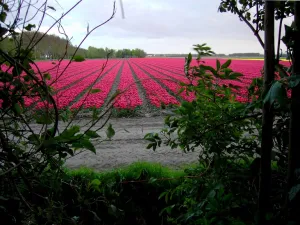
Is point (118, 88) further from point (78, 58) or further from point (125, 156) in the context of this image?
point (125, 156)

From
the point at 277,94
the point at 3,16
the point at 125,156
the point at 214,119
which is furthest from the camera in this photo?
the point at 125,156

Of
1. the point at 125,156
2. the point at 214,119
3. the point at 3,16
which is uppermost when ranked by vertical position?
the point at 3,16

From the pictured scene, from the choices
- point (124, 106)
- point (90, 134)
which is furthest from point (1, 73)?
point (124, 106)

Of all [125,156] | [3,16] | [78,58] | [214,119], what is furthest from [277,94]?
[125,156]

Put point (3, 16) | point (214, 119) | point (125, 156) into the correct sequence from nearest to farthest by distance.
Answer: point (3, 16) < point (214, 119) < point (125, 156)

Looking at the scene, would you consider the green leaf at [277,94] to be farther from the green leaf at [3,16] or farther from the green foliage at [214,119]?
the green leaf at [3,16]

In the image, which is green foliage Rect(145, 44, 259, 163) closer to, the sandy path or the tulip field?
the tulip field

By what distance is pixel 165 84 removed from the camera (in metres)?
13.4

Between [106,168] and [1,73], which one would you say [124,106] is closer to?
[106,168]

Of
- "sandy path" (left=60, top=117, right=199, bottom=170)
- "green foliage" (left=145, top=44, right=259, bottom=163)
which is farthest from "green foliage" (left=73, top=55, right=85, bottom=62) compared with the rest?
"sandy path" (left=60, top=117, right=199, bottom=170)

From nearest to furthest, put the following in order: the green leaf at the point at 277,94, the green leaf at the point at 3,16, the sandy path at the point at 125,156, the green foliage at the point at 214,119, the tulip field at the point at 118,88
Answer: the green leaf at the point at 277,94 → the green leaf at the point at 3,16 → the green foliage at the point at 214,119 → the tulip field at the point at 118,88 → the sandy path at the point at 125,156

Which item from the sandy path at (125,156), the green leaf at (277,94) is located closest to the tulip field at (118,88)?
the green leaf at (277,94)

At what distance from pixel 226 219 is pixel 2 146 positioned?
81cm

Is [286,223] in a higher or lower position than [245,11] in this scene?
lower
